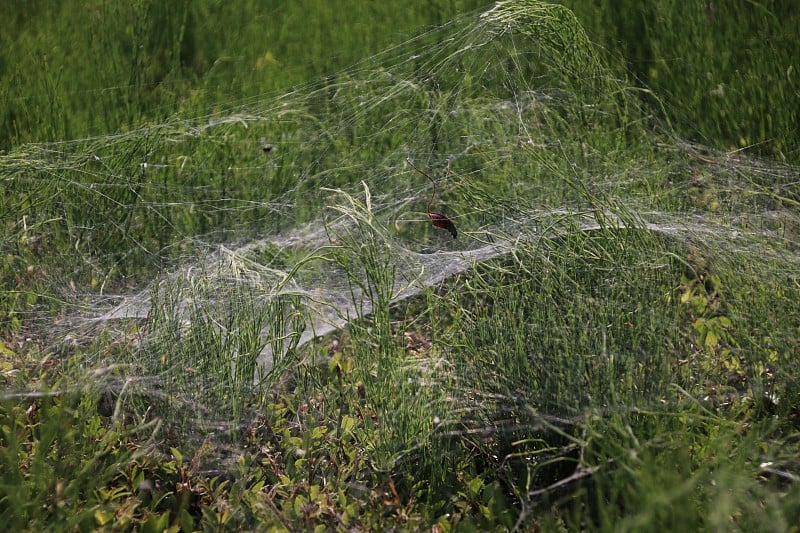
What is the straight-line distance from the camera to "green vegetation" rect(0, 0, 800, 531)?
6.42 ft

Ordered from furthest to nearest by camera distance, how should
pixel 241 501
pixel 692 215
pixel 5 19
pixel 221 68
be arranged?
1. pixel 5 19
2. pixel 221 68
3. pixel 692 215
4. pixel 241 501

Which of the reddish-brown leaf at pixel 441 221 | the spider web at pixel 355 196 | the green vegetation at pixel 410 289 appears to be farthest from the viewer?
the reddish-brown leaf at pixel 441 221

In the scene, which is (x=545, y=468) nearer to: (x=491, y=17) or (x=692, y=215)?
(x=692, y=215)

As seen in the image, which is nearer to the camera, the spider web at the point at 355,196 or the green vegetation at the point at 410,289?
the green vegetation at the point at 410,289

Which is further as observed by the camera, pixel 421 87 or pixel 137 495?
pixel 421 87

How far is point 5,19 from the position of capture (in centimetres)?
442

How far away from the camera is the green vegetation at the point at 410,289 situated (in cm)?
196

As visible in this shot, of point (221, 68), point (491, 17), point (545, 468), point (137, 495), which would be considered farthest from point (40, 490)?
point (221, 68)

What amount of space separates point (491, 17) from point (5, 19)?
9.95ft

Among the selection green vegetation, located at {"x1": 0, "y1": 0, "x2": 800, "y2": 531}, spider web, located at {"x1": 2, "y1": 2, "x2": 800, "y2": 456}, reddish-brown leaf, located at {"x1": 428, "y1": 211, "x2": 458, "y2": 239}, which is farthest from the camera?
reddish-brown leaf, located at {"x1": 428, "y1": 211, "x2": 458, "y2": 239}

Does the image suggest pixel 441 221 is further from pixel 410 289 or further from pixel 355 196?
pixel 355 196

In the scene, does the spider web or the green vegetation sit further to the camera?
the spider web

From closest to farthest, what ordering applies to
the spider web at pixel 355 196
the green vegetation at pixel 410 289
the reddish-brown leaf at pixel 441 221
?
the green vegetation at pixel 410 289, the spider web at pixel 355 196, the reddish-brown leaf at pixel 441 221

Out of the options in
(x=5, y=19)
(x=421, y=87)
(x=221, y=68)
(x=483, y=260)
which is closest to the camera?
(x=483, y=260)
